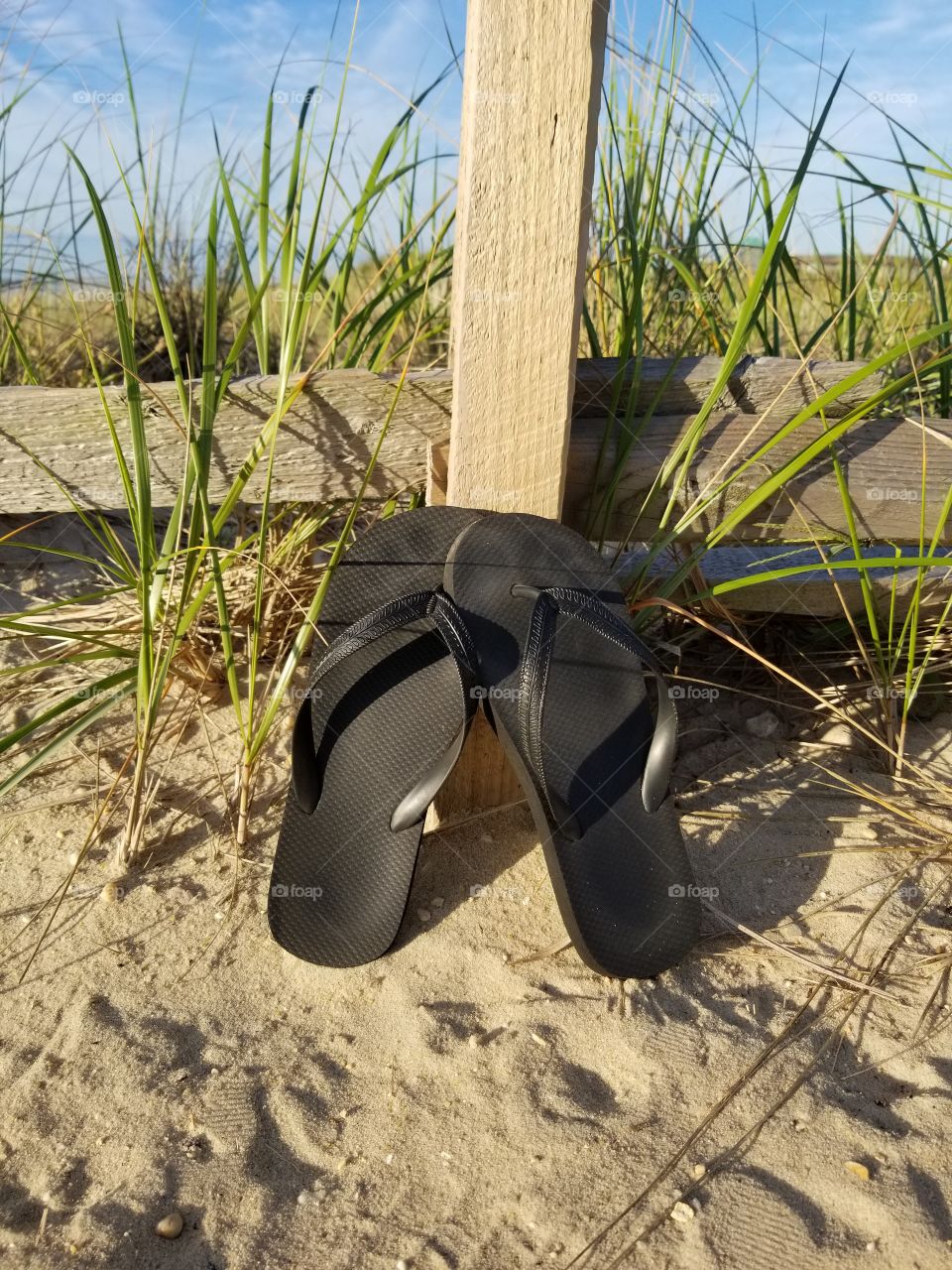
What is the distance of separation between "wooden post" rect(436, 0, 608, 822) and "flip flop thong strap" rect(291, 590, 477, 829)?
0.93ft

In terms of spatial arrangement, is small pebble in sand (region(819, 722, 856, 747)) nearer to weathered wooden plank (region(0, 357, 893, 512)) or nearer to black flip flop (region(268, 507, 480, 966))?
weathered wooden plank (region(0, 357, 893, 512))

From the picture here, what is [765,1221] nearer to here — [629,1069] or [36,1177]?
[629,1069]

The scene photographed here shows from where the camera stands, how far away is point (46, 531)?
2.54m

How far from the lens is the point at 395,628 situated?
1.64m

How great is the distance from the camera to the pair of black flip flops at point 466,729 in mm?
1610

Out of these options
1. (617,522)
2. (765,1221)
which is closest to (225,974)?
(765,1221)

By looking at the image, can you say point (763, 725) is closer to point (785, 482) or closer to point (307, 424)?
point (785, 482)

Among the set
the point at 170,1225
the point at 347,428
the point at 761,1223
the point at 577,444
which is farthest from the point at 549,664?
the point at 170,1225

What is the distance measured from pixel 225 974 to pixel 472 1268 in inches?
24.9

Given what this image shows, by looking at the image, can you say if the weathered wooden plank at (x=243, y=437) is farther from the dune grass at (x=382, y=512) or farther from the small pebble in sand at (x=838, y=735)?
the small pebble in sand at (x=838, y=735)

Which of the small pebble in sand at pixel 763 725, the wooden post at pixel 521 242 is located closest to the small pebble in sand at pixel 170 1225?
the wooden post at pixel 521 242

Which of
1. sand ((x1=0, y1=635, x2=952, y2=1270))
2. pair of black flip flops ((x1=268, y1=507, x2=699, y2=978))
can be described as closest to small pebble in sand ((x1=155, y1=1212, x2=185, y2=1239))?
sand ((x1=0, y1=635, x2=952, y2=1270))

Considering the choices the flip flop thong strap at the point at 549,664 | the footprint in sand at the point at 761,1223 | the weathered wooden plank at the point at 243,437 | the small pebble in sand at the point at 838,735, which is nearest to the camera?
the footprint in sand at the point at 761,1223

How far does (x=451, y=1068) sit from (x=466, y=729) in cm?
55
